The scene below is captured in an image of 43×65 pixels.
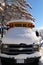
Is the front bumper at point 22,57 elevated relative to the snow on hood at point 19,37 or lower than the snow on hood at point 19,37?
lower

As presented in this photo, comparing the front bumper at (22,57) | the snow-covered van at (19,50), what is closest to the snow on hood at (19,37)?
the snow-covered van at (19,50)

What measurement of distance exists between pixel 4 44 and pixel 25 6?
27.3 m

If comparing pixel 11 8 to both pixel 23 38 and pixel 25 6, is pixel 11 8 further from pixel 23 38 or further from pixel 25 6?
pixel 23 38

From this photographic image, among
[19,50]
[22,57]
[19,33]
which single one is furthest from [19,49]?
[19,33]

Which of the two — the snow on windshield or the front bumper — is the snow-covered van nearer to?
the front bumper

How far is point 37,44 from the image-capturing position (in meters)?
8.70

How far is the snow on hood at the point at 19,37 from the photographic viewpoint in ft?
28.2

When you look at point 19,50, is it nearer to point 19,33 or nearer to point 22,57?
point 22,57

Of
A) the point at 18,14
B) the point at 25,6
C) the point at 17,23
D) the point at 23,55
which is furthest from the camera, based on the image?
the point at 25,6

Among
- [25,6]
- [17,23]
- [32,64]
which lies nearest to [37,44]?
[32,64]

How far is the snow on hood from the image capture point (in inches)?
338

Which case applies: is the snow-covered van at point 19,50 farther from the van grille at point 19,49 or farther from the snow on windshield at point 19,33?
the snow on windshield at point 19,33

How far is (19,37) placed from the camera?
888cm

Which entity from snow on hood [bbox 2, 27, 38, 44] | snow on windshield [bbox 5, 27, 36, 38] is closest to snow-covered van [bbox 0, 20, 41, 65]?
snow on hood [bbox 2, 27, 38, 44]
